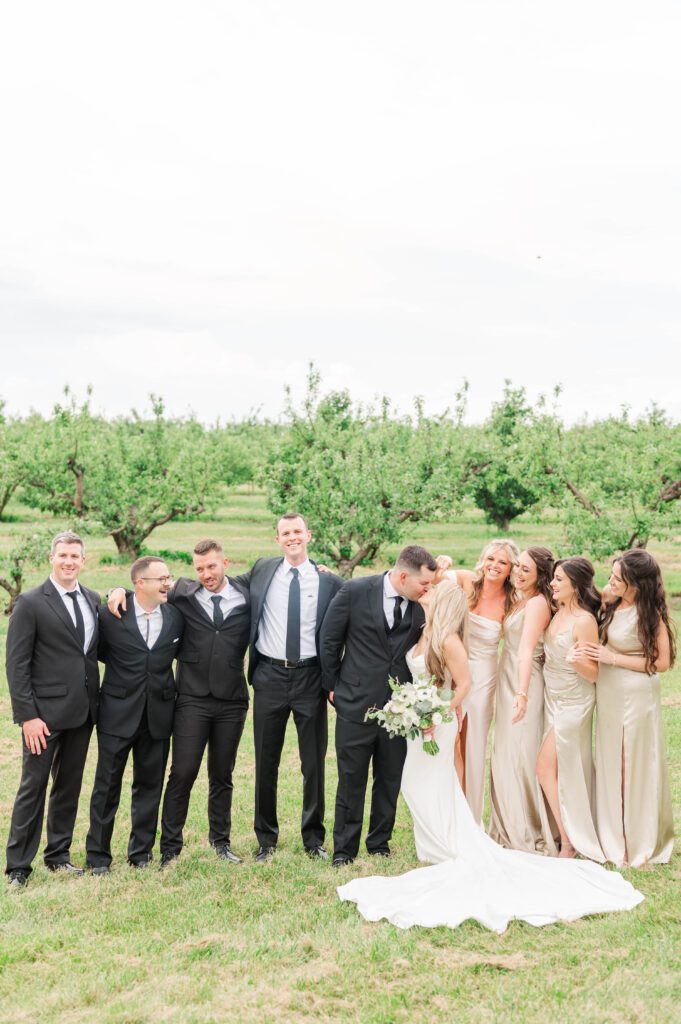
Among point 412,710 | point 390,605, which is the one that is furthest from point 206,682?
point 412,710

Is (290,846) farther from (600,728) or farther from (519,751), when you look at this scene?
(600,728)

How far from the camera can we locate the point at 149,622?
21.3 ft

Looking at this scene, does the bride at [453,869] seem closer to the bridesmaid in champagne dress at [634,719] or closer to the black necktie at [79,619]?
the bridesmaid in champagne dress at [634,719]

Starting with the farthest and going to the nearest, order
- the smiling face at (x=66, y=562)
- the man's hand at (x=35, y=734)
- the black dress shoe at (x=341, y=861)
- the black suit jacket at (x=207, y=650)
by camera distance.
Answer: the black suit jacket at (x=207, y=650)
the black dress shoe at (x=341, y=861)
the smiling face at (x=66, y=562)
the man's hand at (x=35, y=734)

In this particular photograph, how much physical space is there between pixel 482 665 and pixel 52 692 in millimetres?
3072

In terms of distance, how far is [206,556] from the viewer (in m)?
6.49

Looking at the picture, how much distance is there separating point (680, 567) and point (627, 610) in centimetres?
2448

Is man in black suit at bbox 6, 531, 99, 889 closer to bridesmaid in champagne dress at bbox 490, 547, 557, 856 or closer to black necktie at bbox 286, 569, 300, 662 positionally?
black necktie at bbox 286, 569, 300, 662

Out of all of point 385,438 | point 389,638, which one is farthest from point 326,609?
point 385,438

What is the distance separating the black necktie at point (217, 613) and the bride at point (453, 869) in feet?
4.53

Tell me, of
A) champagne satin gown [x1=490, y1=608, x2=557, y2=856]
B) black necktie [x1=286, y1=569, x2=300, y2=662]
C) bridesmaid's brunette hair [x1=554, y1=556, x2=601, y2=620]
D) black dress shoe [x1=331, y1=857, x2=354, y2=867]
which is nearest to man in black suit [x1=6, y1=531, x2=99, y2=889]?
black necktie [x1=286, y1=569, x2=300, y2=662]

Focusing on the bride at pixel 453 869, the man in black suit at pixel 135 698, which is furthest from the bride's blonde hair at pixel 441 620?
the man in black suit at pixel 135 698

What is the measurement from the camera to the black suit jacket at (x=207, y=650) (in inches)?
258

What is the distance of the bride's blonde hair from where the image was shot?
6.20 metres
